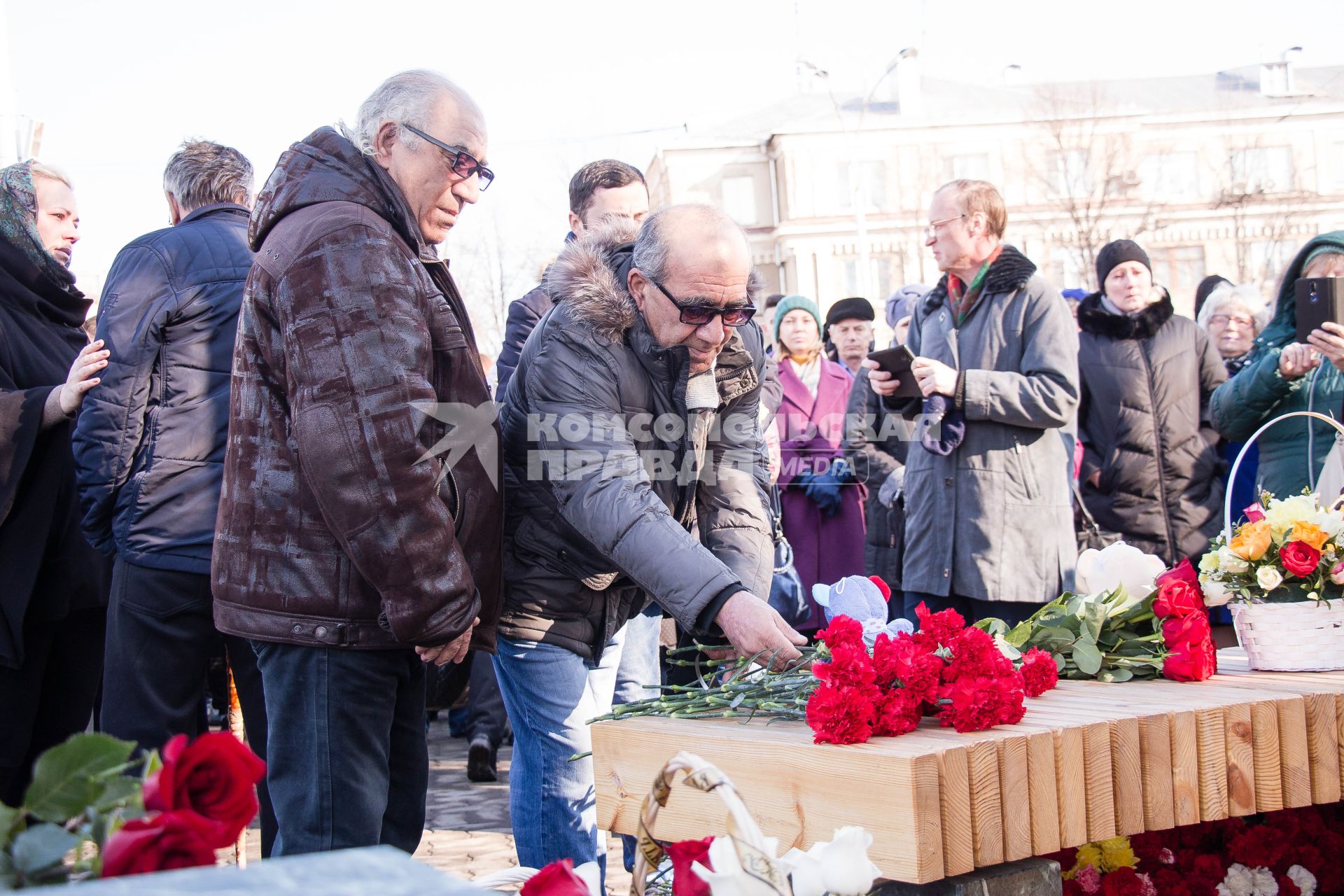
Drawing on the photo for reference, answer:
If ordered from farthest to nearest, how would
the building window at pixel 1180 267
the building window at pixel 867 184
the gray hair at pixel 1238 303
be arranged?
the building window at pixel 867 184 → the building window at pixel 1180 267 → the gray hair at pixel 1238 303

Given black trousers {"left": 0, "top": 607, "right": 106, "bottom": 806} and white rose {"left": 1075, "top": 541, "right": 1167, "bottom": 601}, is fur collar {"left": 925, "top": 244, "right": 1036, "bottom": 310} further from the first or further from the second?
black trousers {"left": 0, "top": 607, "right": 106, "bottom": 806}

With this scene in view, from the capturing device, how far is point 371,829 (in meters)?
2.74

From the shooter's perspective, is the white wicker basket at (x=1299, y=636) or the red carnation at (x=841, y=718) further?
the white wicker basket at (x=1299, y=636)

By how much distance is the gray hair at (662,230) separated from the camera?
9.91 ft

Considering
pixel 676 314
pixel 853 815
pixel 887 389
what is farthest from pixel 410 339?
pixel 887 389

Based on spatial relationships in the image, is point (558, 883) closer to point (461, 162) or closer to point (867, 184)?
point (461, 162)

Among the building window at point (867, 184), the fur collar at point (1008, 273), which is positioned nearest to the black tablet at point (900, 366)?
the fur collar at point (1008, 273)

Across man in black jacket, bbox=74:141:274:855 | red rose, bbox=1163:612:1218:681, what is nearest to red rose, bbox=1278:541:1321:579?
red rose, bbox=1163:612:1218:681

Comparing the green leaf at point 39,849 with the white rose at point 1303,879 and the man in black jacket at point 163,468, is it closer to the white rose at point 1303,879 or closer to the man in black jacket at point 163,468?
the man in black jacket at point 163,468

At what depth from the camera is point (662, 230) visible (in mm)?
3051

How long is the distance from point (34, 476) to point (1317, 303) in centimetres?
437

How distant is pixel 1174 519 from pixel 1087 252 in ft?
106

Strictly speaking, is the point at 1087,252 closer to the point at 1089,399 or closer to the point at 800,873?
the point at 1089,399

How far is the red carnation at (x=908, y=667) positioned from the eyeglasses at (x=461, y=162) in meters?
1.42
